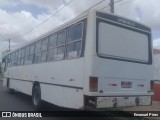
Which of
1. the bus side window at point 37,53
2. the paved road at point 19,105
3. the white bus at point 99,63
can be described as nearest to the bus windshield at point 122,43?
the white bus at point 99,63

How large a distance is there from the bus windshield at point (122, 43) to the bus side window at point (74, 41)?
0.74 m

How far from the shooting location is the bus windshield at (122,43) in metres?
9.40

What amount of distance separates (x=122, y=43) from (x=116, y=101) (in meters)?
1.92

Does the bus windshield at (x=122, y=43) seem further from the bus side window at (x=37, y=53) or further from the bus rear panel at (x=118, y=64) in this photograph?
the bus side window at (x=37, y=53)

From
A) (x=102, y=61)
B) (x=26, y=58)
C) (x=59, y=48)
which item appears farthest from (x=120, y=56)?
(x=26, y=58)

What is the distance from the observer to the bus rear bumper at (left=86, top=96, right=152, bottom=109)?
8836mm

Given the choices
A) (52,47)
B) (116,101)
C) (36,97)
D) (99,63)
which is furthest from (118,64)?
(36,97)

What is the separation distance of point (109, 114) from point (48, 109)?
2767 millimetres

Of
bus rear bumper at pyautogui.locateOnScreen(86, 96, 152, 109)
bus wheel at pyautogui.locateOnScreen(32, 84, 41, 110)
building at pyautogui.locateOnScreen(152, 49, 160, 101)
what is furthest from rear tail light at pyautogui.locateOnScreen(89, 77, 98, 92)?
building at pyautogui.locateOnScreen(152, 49, 160, 101)

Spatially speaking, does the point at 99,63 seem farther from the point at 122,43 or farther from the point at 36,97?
the point at 36,97

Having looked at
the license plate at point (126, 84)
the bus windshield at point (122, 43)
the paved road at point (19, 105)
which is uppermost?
the bus windshield at point (122, 43)

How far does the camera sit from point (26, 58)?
1653cm

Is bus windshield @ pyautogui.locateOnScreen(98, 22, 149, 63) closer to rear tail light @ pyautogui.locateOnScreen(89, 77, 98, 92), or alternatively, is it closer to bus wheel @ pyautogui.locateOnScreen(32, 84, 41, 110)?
rear tail light @ pyautogui.locateOnScreen(89, 77, 98, 92)

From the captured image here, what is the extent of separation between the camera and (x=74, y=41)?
10125 mm
